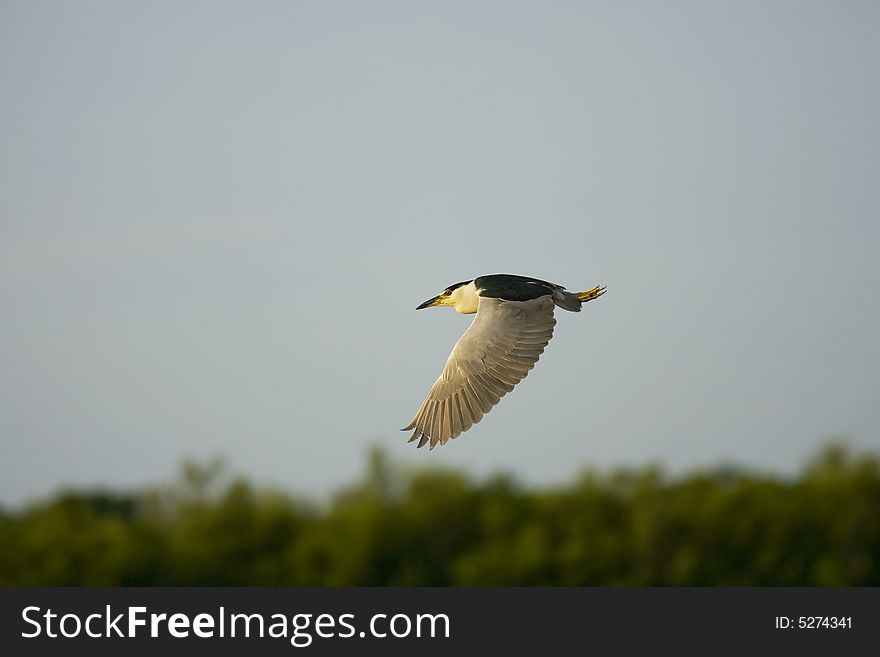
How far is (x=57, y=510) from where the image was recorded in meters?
52.5

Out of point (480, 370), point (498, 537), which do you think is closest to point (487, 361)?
point (480, 370)

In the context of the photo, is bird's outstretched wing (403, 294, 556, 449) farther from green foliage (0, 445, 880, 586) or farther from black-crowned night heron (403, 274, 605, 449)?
green foliage (0, 445, 880, 586)

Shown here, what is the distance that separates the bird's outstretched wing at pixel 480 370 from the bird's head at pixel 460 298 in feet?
3.33

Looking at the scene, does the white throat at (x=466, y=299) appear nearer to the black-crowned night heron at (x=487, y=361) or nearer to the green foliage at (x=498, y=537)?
the black-crowned night heron at (x=487, y=361)

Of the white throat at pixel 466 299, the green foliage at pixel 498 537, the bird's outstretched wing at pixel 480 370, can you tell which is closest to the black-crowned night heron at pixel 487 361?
the bird's outstretched wing at pixel 480 370

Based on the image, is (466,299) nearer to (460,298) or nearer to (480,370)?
(460,298)

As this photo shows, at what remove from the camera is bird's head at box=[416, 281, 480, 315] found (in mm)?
14828

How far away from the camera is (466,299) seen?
15.0 metres

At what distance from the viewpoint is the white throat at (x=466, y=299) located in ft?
48.4

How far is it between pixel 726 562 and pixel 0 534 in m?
28.9

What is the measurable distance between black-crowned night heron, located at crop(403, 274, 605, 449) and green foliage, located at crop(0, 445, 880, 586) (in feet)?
107

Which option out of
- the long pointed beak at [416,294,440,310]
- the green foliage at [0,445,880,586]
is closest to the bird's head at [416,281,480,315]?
the long pointed beak at [416,294,440,310]

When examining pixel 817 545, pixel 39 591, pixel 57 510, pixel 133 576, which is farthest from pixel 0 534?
pixel 817 545

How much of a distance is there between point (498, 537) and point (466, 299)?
33135 millimetres
